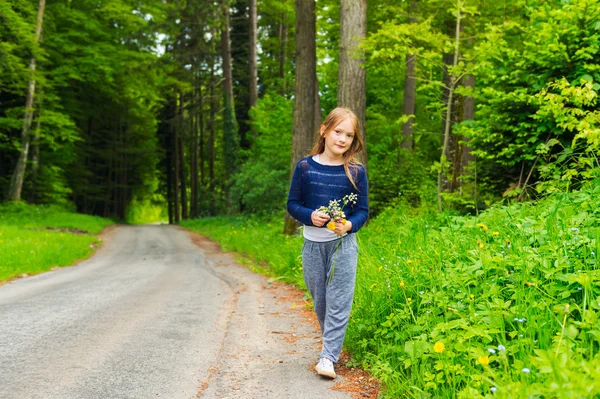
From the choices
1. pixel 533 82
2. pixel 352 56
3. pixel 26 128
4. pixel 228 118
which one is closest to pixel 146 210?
pixel 228 118

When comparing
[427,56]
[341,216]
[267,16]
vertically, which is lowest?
[341,216]

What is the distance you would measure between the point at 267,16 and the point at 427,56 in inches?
1014

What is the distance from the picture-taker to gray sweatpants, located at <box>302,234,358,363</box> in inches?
142

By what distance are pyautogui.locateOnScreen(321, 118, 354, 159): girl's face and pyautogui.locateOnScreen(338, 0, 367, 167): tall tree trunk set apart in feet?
19.9

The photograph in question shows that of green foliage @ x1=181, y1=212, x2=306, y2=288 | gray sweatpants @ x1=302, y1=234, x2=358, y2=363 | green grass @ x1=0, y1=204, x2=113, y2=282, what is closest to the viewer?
gray sweatpants @ x1=302, y1=234, x2=358, y2=363

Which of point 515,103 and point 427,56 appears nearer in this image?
point 515,103

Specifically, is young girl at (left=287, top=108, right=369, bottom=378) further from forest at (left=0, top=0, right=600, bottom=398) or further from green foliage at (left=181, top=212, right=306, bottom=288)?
green foliage at (left=181, top=212, right=306, bottom=288)

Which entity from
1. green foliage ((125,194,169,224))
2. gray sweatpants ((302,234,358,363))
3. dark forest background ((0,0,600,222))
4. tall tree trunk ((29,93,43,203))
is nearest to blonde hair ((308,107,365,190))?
gray sweatpants ((302,234,358,363))

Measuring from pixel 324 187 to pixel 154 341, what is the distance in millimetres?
2172

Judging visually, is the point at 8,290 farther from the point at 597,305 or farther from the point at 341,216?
the point at 597,305

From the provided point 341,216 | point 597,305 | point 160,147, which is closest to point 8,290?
point 341,216

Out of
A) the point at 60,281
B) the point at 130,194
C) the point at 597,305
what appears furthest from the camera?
the point at 130,194

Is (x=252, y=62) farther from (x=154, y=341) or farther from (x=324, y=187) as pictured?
(x=324, y=187)

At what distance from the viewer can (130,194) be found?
43.8 meters
